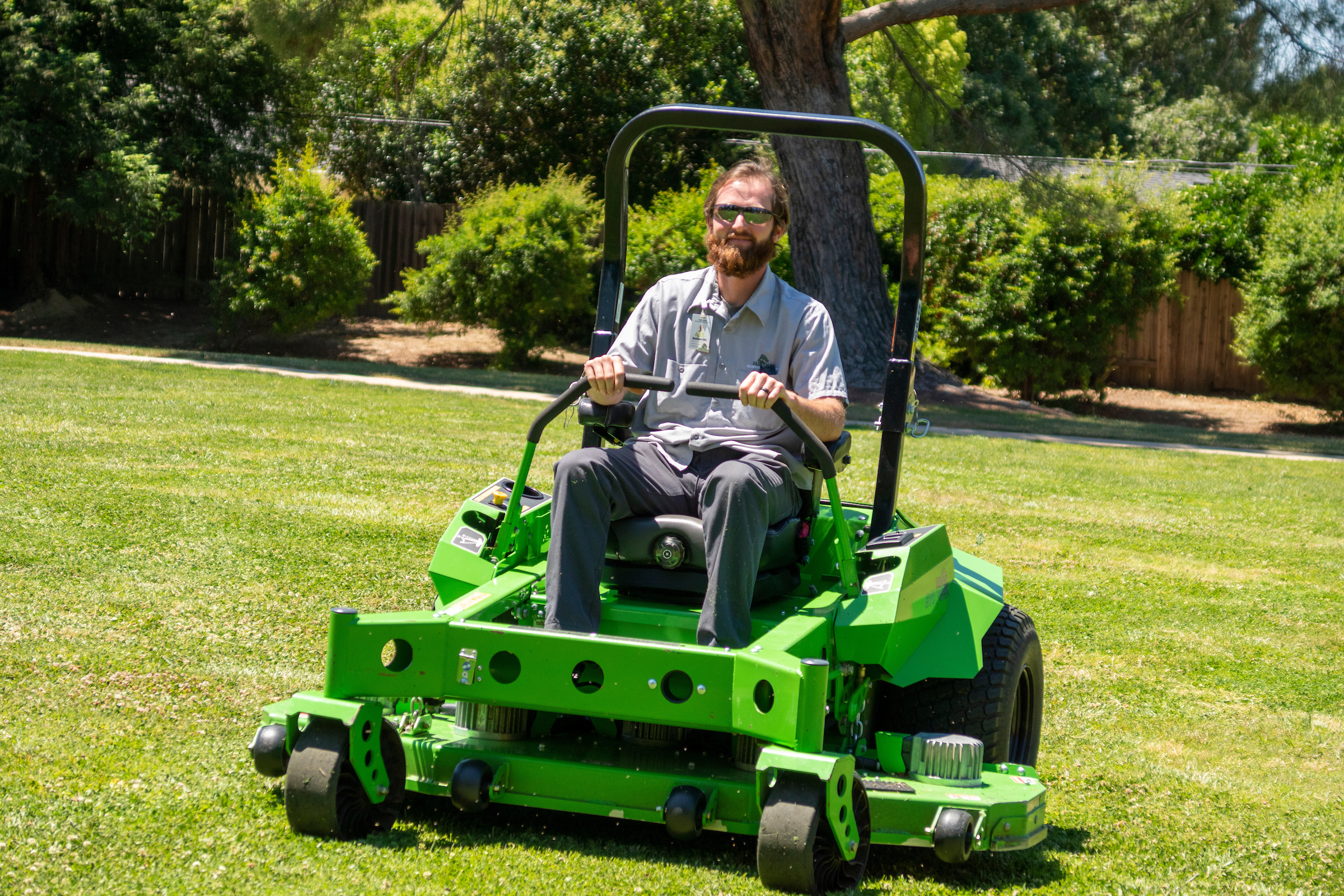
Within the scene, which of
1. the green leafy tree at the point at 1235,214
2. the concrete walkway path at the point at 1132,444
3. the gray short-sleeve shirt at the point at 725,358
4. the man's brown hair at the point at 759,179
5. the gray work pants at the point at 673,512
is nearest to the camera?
the gray work pants at the point at 673,512

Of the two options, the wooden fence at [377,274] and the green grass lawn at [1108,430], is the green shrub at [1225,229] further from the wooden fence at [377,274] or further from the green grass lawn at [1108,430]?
the green grass lawn at [1108,430]

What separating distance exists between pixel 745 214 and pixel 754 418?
0.59 metres

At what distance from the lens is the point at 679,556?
12.3 ft

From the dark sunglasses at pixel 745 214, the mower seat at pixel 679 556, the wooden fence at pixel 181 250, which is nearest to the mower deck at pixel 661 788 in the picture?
the mower seat at pixel 679 556

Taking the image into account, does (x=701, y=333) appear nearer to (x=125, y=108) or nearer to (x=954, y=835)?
(x=954, y=835)

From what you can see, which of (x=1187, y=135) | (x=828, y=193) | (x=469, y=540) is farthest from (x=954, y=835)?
(x=1187, y=135)

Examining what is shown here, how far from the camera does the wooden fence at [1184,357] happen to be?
23062 mm

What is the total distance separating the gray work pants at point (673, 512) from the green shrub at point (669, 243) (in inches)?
559

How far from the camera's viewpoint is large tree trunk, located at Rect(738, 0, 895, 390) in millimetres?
16469

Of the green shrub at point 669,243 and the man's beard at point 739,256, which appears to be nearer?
the man's beard at point 739,256

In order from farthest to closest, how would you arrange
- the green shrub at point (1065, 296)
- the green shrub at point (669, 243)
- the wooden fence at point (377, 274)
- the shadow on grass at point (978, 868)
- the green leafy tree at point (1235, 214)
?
1. the wooden fence at point (377, 274)
2. the green leafy tree at point (1235, 214)
3. the green shrub at point (1065, 296)
4. the green shrub at point (669, 243)
5. the shadow on grass at point (978, 868)

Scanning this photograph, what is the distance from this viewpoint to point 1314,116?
52.3 feet

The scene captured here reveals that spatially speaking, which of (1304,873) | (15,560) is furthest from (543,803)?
(15,560)

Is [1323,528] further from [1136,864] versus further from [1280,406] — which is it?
[1280,406]
